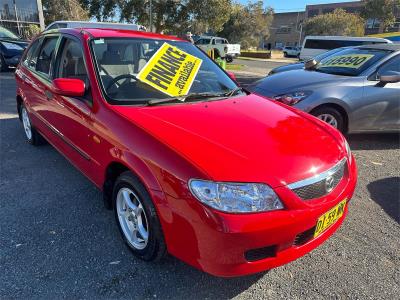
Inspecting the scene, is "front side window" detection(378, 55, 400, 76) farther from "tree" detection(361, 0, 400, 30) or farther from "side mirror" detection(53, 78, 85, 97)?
"tree" detection(361, 0, 400, 30)

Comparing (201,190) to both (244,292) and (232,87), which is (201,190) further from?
(232,87)

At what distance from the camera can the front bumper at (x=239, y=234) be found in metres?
1.81

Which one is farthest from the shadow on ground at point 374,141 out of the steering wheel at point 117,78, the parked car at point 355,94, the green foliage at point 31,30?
the green foliage at point 31,30

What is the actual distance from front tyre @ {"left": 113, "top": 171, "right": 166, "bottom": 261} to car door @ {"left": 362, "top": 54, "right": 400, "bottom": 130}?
395 cm

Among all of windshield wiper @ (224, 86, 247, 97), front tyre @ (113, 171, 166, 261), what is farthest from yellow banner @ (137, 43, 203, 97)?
front tyre @ (113, 171, 166, 261)

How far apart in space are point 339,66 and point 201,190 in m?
4.55

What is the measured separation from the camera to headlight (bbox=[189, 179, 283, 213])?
184 centimetres

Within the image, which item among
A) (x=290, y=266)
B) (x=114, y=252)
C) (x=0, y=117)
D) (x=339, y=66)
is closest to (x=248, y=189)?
(x=290, y=266)

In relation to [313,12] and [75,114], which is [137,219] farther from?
[313,12]

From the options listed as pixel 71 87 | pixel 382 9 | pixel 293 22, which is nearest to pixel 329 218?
pixel 71 87

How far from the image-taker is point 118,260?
96.7 inches

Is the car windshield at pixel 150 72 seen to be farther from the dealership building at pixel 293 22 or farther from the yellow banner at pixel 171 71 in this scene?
the dealership building at pixel 293 22

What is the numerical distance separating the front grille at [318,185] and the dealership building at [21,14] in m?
26.3

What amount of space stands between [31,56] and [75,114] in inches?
78.3
